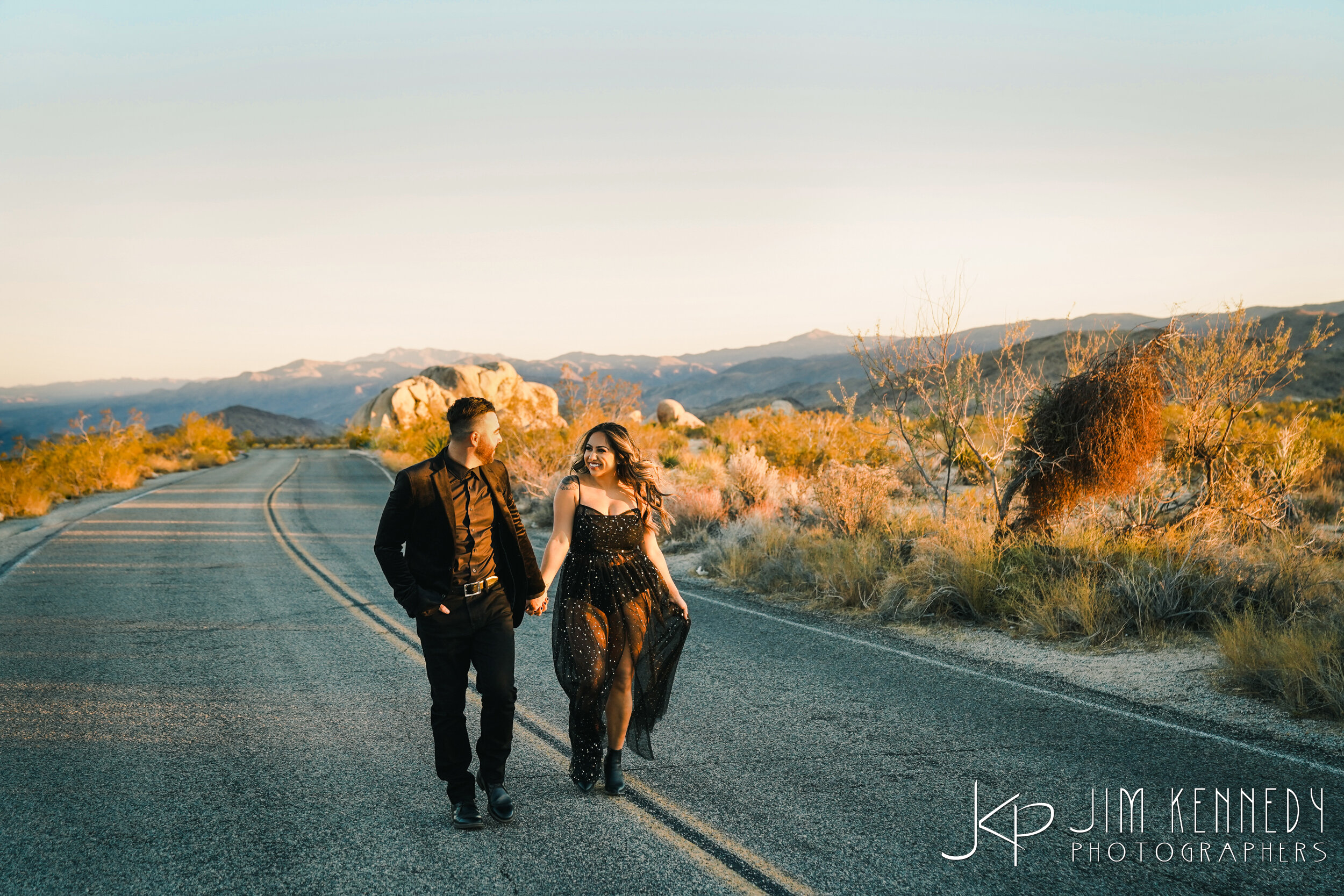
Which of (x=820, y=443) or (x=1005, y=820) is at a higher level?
(x=820, y=443)

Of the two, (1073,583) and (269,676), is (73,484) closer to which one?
(269,676)

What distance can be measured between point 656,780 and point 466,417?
2.26 meters

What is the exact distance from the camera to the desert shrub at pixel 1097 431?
28.9 ft

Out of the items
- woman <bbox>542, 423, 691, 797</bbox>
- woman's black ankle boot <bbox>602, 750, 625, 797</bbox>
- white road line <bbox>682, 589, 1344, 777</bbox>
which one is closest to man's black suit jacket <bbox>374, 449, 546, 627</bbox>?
woman <bbox>542, 423, 691, 797</bbox>

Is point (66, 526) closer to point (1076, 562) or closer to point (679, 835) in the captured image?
point (679, 835)

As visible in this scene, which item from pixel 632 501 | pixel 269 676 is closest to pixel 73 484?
pixel 269 676

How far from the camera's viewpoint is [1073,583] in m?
7.80

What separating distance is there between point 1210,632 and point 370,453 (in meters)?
46.8

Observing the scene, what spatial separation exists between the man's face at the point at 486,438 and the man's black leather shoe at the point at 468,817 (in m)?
1.69

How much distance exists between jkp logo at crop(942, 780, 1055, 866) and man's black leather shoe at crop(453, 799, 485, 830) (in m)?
2.19

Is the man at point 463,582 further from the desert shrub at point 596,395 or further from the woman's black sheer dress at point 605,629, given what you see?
the desert shrub at point 596,395

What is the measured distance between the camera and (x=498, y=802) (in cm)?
396

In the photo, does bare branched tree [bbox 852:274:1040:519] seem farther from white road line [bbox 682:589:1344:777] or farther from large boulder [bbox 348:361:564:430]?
large boulder [bbox 348:361:564:430]

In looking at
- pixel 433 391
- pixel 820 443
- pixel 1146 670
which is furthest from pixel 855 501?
pixel 433 391
